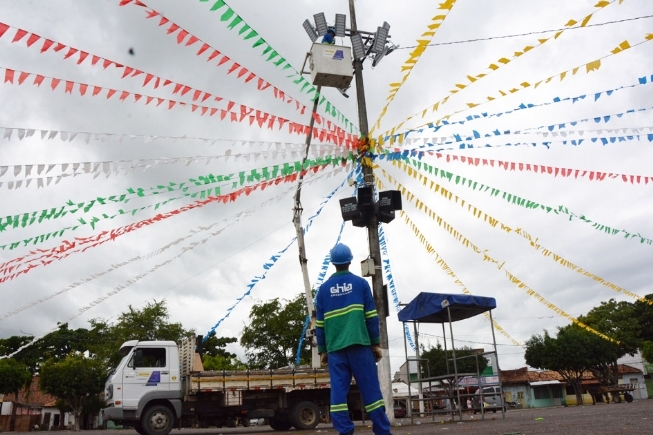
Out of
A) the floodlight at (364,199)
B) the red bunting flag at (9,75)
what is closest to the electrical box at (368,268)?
the floodlight at (364,199)

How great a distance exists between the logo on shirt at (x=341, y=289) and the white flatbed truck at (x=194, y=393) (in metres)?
8.82

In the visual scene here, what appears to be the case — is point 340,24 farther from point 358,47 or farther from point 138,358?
point 138,358

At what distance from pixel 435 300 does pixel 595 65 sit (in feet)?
21.7

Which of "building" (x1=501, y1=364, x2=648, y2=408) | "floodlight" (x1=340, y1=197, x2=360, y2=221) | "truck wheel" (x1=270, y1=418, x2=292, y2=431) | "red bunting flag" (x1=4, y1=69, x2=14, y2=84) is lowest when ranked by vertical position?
"building" (x1=501, y1=364, x2=648, y2=408)

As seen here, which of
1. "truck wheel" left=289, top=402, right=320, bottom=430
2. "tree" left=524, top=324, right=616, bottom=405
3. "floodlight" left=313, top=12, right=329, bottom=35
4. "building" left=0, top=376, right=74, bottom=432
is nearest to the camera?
"floodlight" left=313, top=12, right=329, bottom=35

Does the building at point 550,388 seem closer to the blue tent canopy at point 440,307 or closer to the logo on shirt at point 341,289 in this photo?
the blue tent canopy at point 440,307

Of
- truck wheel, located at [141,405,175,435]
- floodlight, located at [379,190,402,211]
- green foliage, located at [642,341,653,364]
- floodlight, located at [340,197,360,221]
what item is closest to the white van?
floodlight, located at [379,190,402,211]

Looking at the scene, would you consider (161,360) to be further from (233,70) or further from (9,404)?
(9,404)

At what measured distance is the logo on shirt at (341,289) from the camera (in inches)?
194

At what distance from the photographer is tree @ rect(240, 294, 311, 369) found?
3397cm

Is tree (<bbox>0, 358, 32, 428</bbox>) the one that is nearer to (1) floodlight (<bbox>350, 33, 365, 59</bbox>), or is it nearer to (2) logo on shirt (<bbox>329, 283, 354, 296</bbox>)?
(1) floodlight (<bbox>350, 33, 365, 59</bbox>)

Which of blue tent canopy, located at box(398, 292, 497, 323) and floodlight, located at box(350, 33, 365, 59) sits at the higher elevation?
floodlight, located at box(350, 33, 365, 59)

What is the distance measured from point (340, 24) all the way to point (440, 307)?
274 inches

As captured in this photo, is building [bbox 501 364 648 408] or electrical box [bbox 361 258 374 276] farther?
building [bbox 501 364 648 408]
